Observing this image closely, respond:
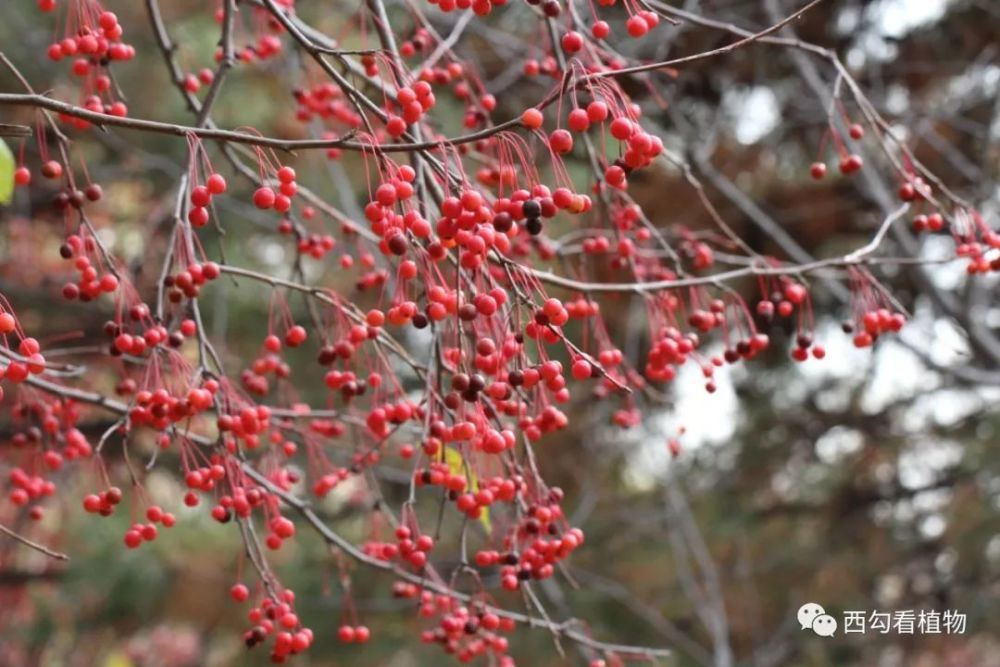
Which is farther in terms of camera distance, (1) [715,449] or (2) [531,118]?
(1) [715,449]

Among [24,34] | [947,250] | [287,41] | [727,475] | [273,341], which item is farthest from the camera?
[727,475]

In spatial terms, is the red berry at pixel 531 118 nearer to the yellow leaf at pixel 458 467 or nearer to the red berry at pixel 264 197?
the red berry at pixel 264 197

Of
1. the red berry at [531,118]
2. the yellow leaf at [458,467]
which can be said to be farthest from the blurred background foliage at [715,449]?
the red berry at [531,118]

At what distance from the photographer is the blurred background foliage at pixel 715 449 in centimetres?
432

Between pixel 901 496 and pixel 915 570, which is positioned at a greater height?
pixel 901 496

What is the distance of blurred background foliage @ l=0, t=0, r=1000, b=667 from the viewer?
14.2ft

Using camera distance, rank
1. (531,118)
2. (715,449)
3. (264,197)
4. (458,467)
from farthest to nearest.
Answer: (715,449) → (458,467) → (264,197) → (531,118)

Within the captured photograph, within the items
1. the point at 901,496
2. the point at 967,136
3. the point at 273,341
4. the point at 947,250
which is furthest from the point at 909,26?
the point at 273,341

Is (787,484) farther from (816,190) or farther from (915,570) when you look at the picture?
(816,190)

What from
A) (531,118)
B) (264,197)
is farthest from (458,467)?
(531,118)

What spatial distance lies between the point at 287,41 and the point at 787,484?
3.56 m

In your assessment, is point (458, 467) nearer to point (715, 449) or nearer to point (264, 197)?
point (264, 197)

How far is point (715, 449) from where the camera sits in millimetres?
5699

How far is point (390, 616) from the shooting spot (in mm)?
4773
